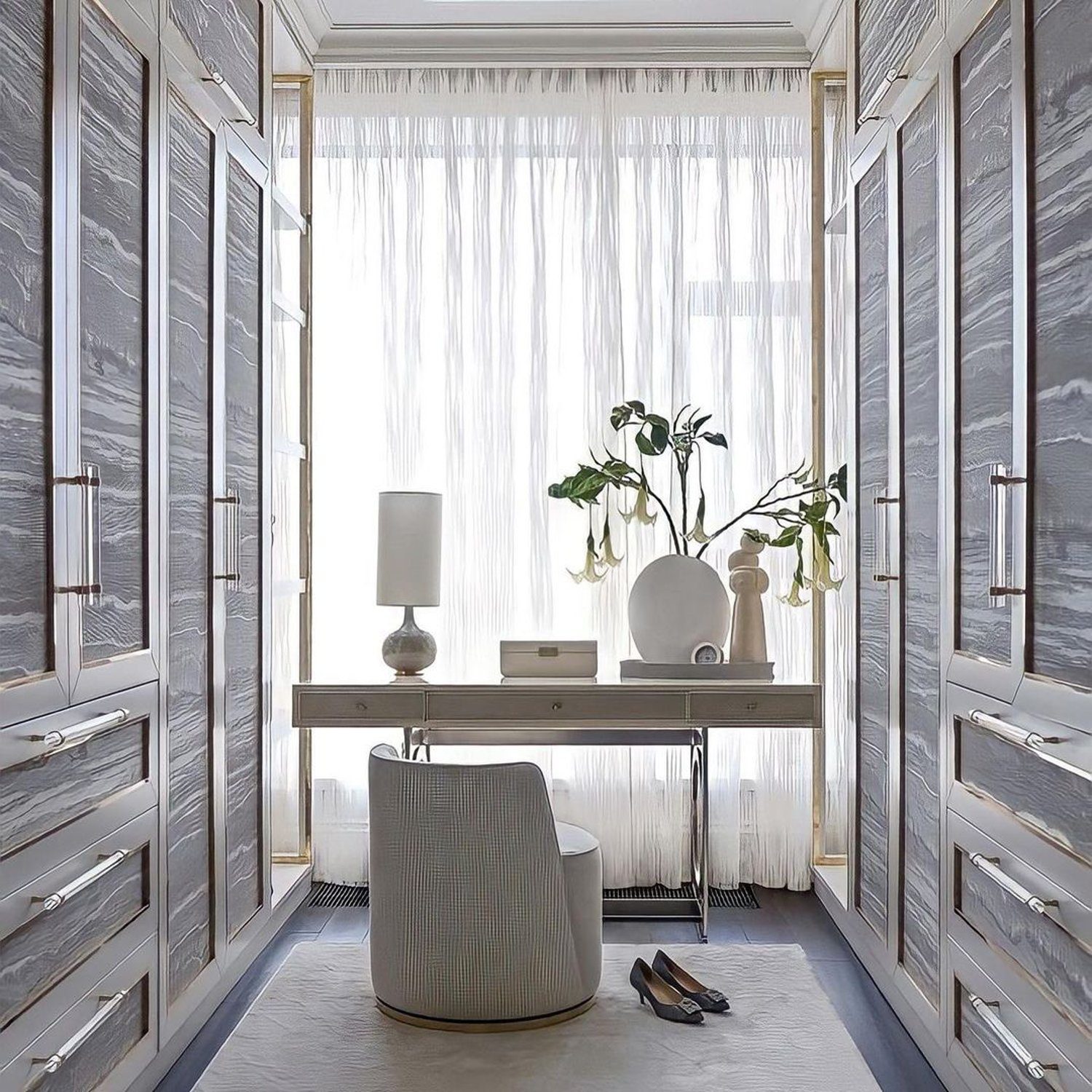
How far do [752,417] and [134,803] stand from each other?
2.37 m

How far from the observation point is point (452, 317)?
393 centimetres

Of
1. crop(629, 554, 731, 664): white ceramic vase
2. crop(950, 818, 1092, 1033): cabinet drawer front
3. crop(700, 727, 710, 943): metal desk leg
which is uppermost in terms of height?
crop(629, 554, 731, 664): white ceramic vase

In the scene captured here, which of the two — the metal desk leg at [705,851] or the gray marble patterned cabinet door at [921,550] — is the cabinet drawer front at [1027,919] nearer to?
the gray marble patterned cabinet door at [921,550]

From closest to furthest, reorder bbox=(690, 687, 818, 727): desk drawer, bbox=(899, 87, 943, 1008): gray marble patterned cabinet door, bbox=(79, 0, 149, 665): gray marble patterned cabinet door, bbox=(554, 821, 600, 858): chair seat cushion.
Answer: bbox=(79, 0, 149, 665): gray marble patterned cabinet door
bbox=(899, 87, 943, 1008): gray marble patterned cabinet door
bbox=(554, 821, 600, 858): chair seat cushion
bbox=(690, 687, 818, 727): desk drawer

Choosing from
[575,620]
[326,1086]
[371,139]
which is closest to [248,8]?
[371,139]

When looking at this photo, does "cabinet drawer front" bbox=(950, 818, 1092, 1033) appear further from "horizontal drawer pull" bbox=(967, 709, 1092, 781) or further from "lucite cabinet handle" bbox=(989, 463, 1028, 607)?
"lucite cabinet handle" bbox=(989, 463, 1028, 607)

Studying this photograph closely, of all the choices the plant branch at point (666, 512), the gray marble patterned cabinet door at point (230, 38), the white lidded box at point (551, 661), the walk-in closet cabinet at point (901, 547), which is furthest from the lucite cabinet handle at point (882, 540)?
the gray marble patterned cabinet door at point (230, 38)

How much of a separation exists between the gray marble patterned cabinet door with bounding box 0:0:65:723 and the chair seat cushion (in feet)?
4.27

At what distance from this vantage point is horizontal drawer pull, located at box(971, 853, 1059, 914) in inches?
73.9

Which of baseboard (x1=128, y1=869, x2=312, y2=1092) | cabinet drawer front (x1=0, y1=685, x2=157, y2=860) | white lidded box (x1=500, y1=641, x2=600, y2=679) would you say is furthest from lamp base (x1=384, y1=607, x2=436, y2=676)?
cabinet drawer front (x1=0, y1=685, x2=157, y2=860)

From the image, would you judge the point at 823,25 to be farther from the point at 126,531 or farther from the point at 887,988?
the point at 887,988

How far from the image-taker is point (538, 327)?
3.94 m

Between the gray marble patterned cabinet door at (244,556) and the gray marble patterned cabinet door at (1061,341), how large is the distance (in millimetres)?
1890

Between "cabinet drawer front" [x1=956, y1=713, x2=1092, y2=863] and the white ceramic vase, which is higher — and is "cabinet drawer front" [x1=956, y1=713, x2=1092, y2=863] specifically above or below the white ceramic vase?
below
